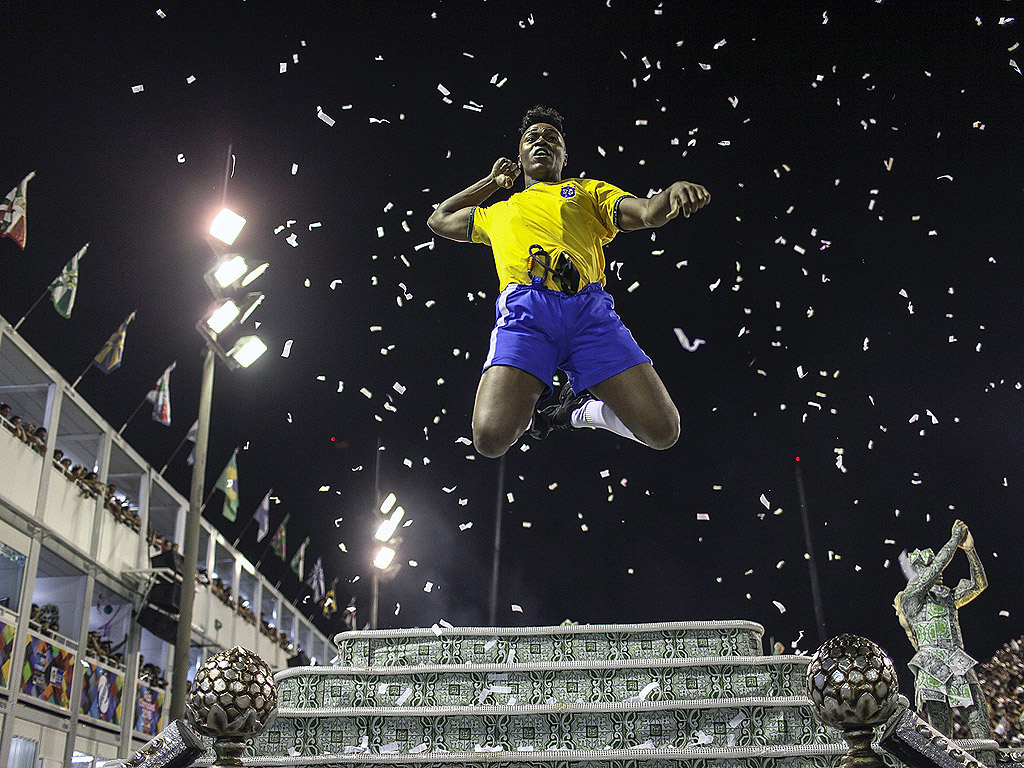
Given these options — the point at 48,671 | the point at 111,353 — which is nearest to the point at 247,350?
the point at 111,353

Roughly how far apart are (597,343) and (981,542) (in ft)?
50.8

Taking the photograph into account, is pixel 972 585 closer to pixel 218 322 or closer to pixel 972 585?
pixel 972 585

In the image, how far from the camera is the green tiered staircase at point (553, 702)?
13.8 ft

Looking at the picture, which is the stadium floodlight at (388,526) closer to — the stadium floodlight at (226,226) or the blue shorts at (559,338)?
the stadium floodlight at (226,226)

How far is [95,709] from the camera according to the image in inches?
607

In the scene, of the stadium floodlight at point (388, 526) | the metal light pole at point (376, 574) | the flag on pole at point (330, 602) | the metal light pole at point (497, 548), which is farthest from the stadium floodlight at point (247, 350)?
the flag on pole at point (330, 602)

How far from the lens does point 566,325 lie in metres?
4.30

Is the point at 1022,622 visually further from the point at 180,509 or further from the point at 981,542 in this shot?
the point at 180,509

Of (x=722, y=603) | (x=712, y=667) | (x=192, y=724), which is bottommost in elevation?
(x=192, y=724)

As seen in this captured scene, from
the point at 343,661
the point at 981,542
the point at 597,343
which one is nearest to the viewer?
the point at 597,343

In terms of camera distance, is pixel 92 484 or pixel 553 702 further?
pixel 92 484

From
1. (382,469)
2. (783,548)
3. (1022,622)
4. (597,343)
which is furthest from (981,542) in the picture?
(597,343)

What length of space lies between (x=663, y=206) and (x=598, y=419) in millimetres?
1103

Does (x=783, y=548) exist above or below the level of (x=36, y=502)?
above
